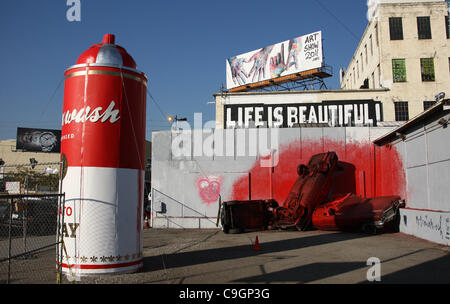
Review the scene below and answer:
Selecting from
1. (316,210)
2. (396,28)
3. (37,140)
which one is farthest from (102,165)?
(37,140)

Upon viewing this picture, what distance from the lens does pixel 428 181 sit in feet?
47.1

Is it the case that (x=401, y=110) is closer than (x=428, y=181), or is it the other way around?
(x=428, y=181)

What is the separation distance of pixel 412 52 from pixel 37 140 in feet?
171

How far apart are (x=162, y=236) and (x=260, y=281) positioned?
9.93 m

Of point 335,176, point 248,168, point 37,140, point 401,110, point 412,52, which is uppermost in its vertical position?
point 412,52

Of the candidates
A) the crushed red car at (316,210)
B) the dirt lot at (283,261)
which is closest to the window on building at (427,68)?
the crushed red car at (316,210)

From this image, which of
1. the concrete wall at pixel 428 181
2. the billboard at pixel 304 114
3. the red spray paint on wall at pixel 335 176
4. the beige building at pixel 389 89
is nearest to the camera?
the concrete wall at pixel 428 181

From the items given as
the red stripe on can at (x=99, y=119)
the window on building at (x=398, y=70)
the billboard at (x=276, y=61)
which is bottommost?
the red stripe on can at (x=99, y=119)

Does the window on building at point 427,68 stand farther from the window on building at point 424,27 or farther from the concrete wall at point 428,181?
the concrete wall at point 428,181

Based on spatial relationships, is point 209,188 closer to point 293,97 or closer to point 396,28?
point 293,97

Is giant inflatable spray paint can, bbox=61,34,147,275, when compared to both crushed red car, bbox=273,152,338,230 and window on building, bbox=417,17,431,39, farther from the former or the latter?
window on building, bbox=417,17,431,39

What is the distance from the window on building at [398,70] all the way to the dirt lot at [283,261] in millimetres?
20987

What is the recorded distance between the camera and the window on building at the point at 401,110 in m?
30.4
